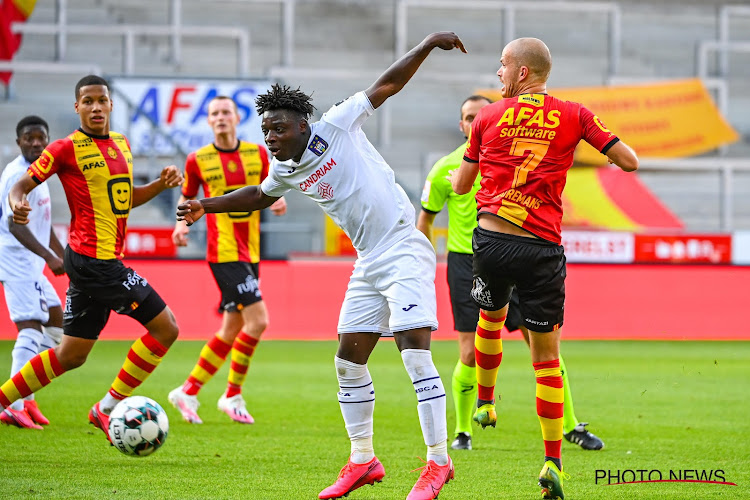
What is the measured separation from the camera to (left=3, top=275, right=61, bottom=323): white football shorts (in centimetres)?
796

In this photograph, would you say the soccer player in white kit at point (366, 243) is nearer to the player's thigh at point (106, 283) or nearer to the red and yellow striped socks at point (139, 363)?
the player's thigh at point (106, 283)

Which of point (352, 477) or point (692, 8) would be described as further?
point (692, 8)

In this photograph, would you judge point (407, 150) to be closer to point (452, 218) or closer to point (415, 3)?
point (415, 3)

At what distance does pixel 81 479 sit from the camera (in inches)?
223

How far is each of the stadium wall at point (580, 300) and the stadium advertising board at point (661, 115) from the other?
5.01 meters

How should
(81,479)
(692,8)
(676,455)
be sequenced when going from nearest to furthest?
(81,479) → (676,455) → (692,8)

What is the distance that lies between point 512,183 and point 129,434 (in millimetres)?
2520

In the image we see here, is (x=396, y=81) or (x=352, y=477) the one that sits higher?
(x=396, y=81)

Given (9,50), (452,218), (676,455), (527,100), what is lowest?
(676,455)

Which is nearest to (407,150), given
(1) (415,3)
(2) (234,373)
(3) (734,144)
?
(1) (415,3)

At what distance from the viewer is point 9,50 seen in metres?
20.0

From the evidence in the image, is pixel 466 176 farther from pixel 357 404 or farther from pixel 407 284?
pixel 357 404

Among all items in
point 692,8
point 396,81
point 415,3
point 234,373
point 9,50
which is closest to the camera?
point 396,81

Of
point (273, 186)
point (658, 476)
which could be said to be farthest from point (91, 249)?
point (658, 476)
